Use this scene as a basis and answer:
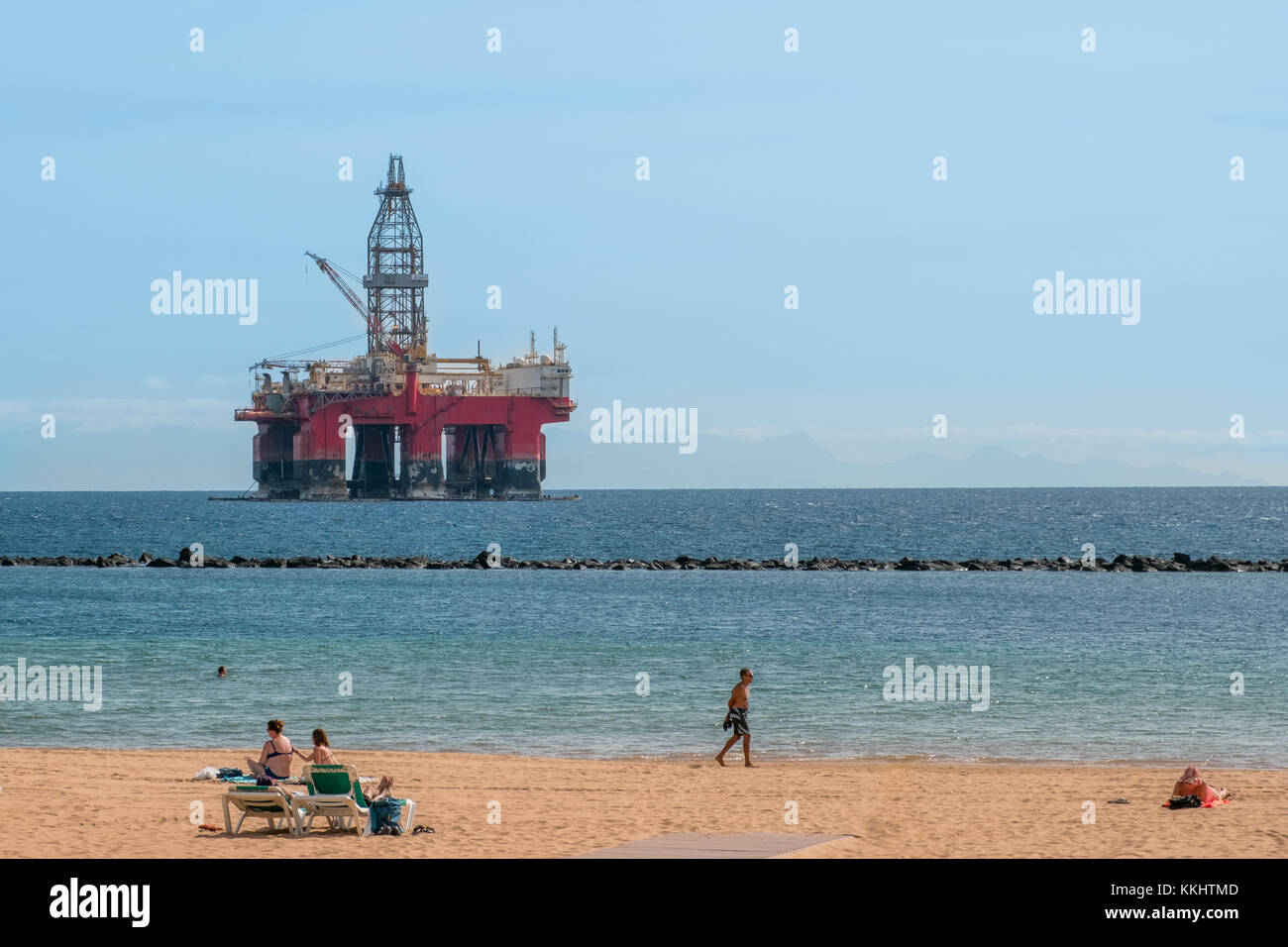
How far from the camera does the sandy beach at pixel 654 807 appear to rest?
1279 centimetres

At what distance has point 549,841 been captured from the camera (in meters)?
13.0

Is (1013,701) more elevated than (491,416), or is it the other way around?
(491,416)

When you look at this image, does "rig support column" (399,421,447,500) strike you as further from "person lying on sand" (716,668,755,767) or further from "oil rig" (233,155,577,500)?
"person lying on sand" (716,668,755,767)

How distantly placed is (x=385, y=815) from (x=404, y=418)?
114 metres

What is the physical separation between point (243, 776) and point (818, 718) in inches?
399

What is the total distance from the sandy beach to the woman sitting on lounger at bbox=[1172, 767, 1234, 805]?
1.01 ft

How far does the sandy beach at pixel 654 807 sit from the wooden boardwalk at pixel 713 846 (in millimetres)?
277

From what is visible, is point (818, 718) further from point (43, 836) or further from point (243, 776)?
point (43, 836)

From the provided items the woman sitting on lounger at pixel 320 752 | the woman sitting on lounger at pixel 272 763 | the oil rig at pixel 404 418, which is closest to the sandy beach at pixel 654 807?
the woman sitting on lounger at pixel 272 763

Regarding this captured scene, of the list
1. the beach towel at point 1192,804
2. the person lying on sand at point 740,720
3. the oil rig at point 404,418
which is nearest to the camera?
the beach towel at point 1192,804

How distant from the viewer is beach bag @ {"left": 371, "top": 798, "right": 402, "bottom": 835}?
43.8ft

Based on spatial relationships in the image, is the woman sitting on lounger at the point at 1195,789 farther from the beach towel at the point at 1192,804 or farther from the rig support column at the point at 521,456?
the rig support column at the point at 521,456

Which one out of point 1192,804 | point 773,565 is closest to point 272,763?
point 1192,804
